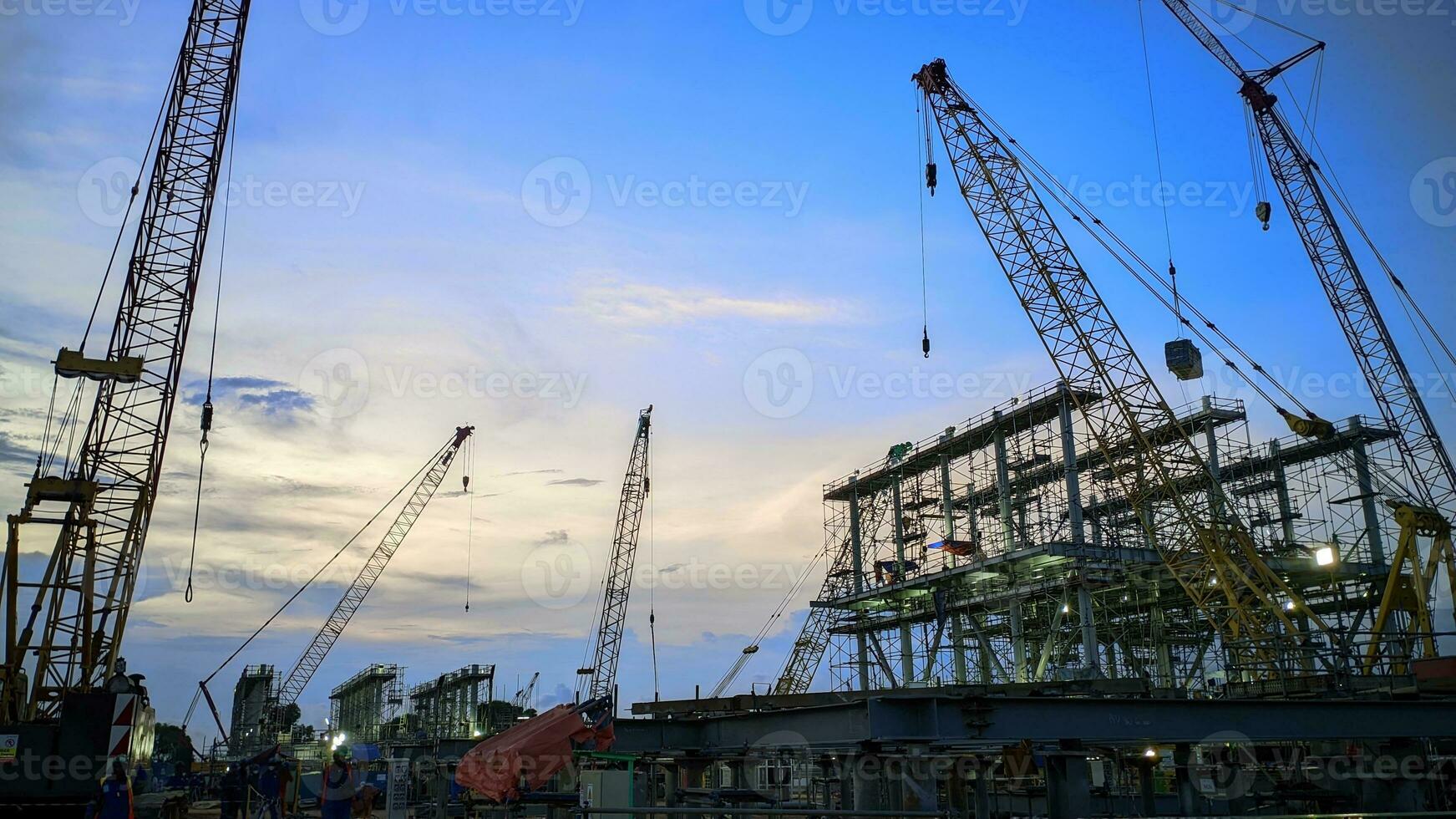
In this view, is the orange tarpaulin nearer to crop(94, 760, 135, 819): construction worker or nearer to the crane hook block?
crop(94, 760, 135, 819): construction worker

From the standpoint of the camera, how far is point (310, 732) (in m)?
114

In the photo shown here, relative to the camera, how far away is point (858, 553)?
77.1 m

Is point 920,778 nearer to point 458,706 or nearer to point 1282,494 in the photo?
point 1282,494

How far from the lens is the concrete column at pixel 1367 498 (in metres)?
56.2

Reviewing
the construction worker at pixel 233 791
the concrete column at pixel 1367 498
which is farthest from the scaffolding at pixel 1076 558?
the construction worker at pixel 233 791

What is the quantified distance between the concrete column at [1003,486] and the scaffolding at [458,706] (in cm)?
4189

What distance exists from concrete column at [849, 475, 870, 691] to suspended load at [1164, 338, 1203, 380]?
27275 mm

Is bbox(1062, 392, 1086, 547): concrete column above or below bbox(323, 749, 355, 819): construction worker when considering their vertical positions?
above

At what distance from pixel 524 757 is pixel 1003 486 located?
47220 mm

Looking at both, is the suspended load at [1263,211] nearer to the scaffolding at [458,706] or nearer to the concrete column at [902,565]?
the concrete column at [902,565]

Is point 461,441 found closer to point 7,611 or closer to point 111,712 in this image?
point 7,611

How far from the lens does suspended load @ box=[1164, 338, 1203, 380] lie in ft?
178

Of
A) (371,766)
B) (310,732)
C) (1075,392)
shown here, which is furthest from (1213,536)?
(310,732)

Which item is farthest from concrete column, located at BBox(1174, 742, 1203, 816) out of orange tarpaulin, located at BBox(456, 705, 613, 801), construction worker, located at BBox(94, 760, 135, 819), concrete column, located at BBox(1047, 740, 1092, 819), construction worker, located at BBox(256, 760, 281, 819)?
construction worker, located at BBox(94, 760, 135, 819)
